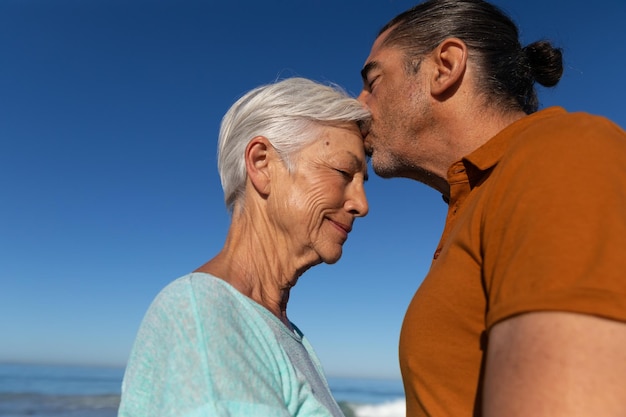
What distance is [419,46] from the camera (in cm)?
295

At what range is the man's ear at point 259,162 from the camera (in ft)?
8.90

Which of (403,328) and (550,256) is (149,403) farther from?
(550,256)

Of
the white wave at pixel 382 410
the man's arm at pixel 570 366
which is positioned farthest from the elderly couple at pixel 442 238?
the white wave at pixel 382 410

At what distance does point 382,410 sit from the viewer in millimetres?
29000

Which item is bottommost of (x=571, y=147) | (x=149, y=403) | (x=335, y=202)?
(x=149, y=403)

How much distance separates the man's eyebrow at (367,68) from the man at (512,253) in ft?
1.16

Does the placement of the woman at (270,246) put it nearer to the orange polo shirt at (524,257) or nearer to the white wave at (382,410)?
the orange polo shirt at (524,257)

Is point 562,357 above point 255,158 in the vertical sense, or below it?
below

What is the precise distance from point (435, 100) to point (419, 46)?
33 centimetres

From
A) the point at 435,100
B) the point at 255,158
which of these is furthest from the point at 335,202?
the point at 435,100

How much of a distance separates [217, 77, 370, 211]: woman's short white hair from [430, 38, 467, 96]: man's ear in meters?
0.44

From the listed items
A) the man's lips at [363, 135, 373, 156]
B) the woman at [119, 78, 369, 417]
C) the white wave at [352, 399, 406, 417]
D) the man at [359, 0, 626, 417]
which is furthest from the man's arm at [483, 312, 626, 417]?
the white wave at [352, 399, 406, 417]

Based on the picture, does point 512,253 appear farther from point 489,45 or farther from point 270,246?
point 489,45

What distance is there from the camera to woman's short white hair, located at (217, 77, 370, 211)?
8.95ft
